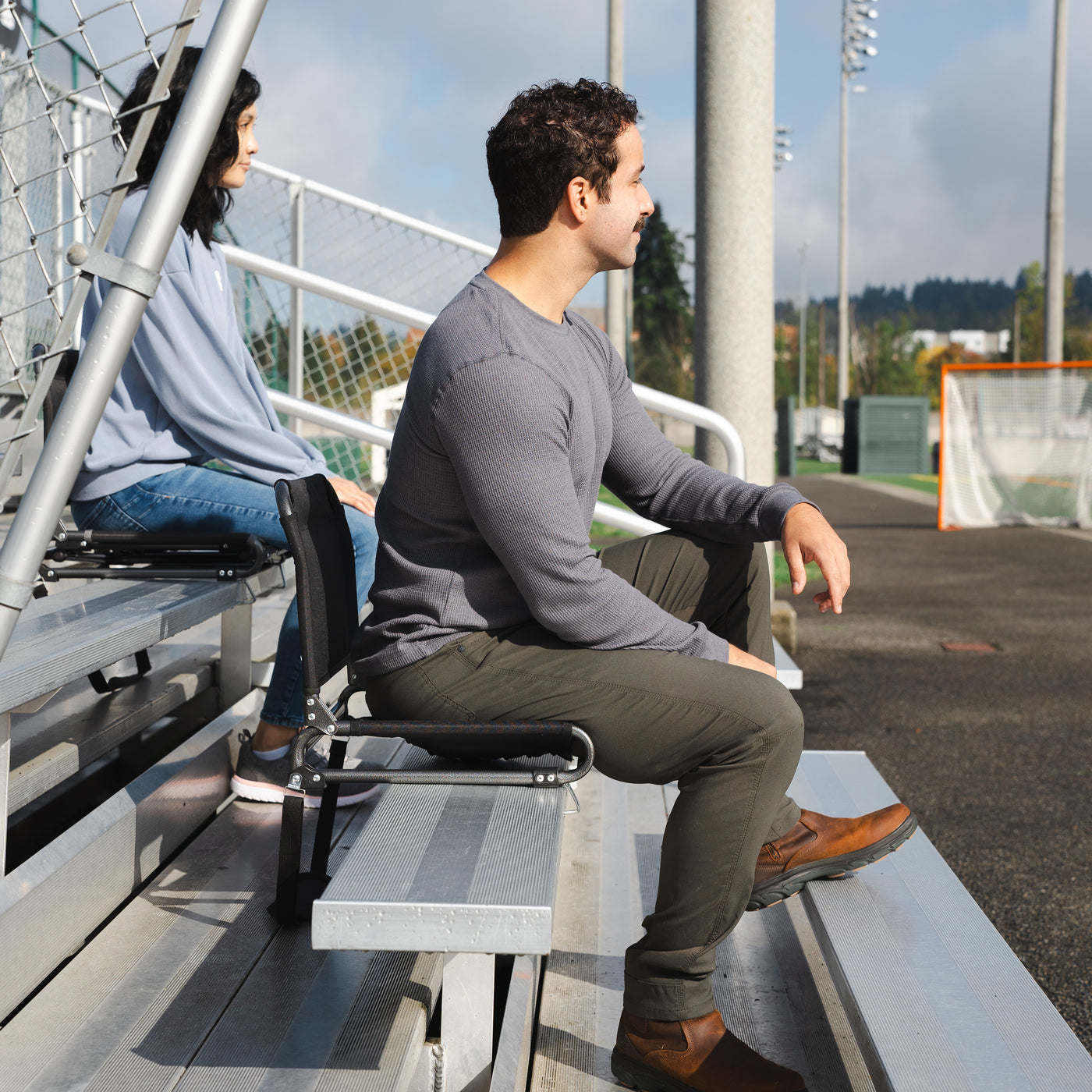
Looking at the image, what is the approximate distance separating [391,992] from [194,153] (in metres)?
1.37

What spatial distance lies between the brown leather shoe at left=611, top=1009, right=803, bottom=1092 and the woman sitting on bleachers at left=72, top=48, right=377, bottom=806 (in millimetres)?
1190

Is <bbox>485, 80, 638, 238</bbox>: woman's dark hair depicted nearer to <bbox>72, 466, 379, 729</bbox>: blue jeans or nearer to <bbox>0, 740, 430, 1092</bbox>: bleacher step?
<bbox>72, 466, 379, 729</bbox>: blue jeans

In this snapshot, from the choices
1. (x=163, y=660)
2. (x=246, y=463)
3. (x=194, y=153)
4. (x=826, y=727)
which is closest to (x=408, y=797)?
(x=194, y=153)

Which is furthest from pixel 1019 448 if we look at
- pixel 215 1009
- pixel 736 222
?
pixel 215 1009

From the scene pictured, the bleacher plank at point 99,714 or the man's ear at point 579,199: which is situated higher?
the man's ear at point 579,199

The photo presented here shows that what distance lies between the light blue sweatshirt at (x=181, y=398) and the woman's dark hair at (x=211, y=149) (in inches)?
2.1

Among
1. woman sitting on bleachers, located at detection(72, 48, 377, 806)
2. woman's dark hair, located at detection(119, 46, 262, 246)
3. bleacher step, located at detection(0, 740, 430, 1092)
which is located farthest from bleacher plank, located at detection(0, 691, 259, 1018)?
→ woman's dark hair, located at detection(119, 46, 262, 246)

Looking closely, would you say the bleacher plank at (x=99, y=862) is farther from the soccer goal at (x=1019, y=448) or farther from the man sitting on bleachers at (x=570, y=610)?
the soccer goal at (x=1019, y=448)

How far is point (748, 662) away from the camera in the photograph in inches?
81.7

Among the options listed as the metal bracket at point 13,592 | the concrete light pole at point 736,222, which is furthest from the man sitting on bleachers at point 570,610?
the concrete light pole at point 736,222

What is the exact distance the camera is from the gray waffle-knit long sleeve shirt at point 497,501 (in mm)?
1881

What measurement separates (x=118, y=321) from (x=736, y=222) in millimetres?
4883

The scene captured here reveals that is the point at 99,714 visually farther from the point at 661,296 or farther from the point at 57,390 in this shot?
the point at 661,296

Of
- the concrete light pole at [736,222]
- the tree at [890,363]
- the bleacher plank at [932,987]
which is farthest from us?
the tree at [890,363]
